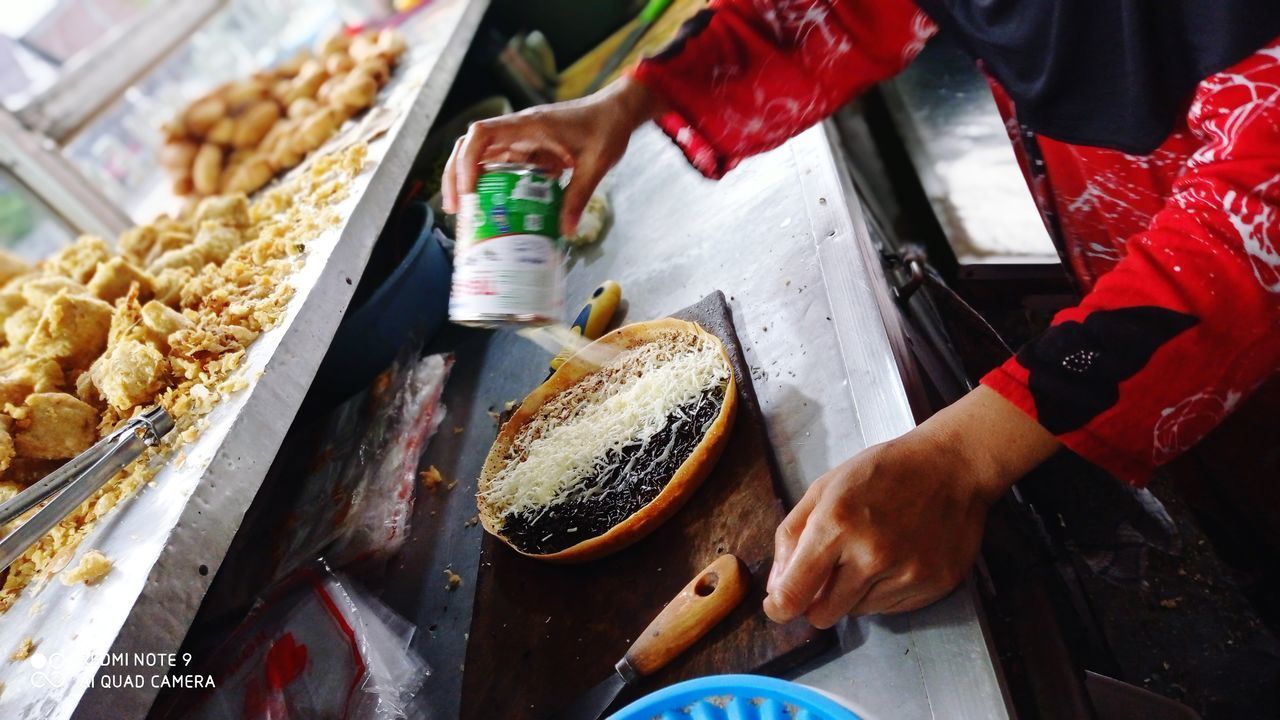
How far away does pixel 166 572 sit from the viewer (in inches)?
41.6

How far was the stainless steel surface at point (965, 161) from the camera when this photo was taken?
7.17ft

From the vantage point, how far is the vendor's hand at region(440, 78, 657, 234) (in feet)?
4.66

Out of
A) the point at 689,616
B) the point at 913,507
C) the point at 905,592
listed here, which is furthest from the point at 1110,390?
the point at 689,616

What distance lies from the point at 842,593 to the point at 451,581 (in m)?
0.90

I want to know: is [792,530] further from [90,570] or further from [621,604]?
[90,570]

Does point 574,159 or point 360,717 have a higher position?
point 574,159

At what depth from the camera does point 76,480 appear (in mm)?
1194

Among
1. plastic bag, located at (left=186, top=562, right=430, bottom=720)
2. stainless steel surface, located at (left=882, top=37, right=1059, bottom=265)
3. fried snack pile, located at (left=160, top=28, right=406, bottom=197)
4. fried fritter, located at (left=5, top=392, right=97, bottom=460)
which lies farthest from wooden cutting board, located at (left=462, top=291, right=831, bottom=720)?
fried snack pile, located at (left=160, top=28, right=406, bottom=197)

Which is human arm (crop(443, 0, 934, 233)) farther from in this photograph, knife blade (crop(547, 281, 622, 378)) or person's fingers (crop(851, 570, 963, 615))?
person's fingers (crop(851, 570, 963, 615))

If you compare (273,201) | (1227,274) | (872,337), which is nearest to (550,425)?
(872,337)

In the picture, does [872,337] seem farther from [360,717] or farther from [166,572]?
[166,572]

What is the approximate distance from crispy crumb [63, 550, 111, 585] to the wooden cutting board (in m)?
0.64

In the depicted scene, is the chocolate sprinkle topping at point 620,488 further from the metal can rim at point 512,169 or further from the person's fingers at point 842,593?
the metal can rim at point 512,169

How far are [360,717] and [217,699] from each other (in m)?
0.26
